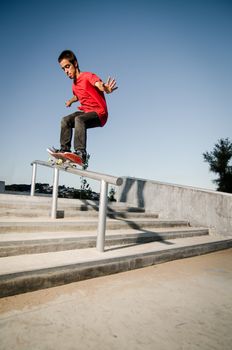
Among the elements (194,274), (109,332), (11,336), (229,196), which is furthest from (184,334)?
(229,196)

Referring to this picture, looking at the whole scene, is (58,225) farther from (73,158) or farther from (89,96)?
(89,96)

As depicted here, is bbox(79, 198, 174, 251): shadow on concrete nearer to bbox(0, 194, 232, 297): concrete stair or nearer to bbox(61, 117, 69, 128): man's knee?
bbox(0, 194, 232, 297): concrete stair

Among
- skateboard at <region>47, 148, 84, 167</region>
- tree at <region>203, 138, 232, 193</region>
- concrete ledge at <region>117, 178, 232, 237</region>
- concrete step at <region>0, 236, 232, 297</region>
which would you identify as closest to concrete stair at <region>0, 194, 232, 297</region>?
concrete step at <region>0, 236, 232, 297</region>

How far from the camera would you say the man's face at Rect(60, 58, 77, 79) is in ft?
12.9

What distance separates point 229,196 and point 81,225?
3412 millimetres

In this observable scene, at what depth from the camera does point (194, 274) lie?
288 centimetres

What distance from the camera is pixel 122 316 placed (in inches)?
67.1

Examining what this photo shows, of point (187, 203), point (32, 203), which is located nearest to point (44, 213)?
point (32, 203)

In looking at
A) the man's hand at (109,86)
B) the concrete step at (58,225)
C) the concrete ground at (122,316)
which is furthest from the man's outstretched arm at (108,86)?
the concrete ground at (122,316)

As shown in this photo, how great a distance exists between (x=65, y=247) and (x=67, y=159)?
1600 mm

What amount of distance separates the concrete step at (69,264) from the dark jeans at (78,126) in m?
1.74

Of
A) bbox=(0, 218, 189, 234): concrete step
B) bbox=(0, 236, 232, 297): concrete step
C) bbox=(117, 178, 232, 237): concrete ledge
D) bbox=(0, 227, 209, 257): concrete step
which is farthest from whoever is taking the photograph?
bbox=(117, 178, 232, 237): concrete ledge

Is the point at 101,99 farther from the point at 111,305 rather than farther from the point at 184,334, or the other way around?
the point at 184,334

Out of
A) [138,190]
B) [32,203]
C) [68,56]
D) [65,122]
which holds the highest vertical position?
[68,56]
